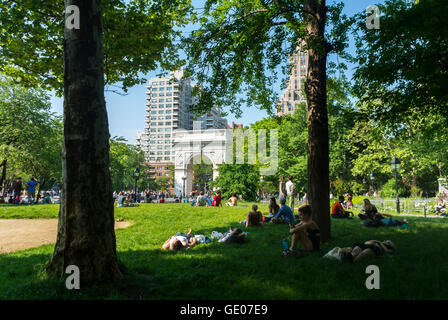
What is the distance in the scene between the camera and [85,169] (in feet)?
13.7

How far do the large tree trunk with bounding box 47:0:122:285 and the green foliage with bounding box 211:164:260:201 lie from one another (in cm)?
2445

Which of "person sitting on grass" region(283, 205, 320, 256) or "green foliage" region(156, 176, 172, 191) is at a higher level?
"person sitting on grass" region(283, 205, 320, 256)

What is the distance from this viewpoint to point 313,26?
8023 mm

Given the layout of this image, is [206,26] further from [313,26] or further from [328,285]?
[328,285]

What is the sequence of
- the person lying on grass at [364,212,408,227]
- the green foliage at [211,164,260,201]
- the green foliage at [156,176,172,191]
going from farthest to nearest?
the green foliage at [156,176,172,191] → the green foliage at [211,164,260,201] → the person lying on grass at [364,212,408,227]

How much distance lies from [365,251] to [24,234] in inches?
449

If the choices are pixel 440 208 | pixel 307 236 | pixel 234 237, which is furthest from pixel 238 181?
pixel 307 236

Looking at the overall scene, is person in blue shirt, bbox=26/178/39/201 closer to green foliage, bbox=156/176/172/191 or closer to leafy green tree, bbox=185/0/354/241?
leafy green tree, bbox=185/0/354/241

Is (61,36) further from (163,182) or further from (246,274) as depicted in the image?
(163,182)

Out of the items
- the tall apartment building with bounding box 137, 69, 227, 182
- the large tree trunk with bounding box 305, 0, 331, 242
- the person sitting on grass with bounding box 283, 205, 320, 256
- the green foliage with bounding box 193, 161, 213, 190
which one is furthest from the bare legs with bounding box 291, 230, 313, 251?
the tall apartment building with bounding box 137, 69, 227, 182

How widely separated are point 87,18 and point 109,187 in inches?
108

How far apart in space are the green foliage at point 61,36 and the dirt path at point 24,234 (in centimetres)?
607

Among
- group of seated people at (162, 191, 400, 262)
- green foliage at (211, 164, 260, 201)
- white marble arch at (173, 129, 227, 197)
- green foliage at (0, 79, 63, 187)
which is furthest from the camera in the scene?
white marble arch at (173, 129, 227, 197)

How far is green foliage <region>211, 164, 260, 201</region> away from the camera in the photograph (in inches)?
1134
